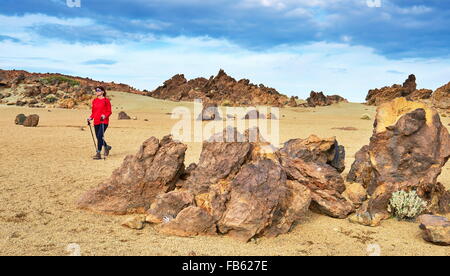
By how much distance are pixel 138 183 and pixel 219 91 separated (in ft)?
159

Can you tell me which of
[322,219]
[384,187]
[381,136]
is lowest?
[322,219]

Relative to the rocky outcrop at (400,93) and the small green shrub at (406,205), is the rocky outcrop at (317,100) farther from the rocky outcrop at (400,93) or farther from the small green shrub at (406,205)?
the small green shrub at (406,205)

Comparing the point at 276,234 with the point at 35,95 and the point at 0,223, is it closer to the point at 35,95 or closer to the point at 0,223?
the point at 0,223

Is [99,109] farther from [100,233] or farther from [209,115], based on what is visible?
[209,115]

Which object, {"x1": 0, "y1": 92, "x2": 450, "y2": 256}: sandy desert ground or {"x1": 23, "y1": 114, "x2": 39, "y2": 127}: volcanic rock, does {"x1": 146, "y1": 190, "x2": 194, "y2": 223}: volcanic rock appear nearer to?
Answer: {"x1": 0, "y1": 92, "x2": 450, "y2": 256}: sandy desert ground

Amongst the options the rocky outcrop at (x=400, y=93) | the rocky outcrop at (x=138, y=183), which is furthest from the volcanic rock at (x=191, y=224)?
the rocky outcrop at (x=400, y=93)

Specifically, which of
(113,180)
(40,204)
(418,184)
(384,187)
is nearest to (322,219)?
(384,187)

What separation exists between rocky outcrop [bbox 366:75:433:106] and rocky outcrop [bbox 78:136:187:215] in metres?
45.5

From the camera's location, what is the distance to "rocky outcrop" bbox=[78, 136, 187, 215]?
28.0ft

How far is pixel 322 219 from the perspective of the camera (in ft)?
28.1

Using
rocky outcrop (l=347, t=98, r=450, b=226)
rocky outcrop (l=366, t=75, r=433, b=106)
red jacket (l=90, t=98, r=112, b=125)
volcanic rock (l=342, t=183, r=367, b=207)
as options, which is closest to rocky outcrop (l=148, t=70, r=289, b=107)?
rocky outcrop (l=366, t=75, r=433, b=106)

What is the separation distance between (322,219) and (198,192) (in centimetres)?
262

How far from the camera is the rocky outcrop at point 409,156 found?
8.89m

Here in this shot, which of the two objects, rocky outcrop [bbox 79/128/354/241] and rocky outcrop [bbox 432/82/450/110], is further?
rocky outcrop [bbox 432/82/450/110]
